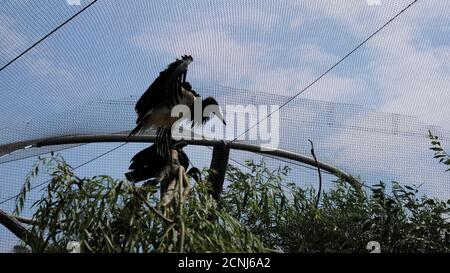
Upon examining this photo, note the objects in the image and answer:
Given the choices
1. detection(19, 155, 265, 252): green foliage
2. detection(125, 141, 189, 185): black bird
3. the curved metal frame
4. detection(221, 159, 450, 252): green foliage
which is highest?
the curved metal frame

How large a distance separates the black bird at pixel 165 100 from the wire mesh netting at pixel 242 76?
696 mm

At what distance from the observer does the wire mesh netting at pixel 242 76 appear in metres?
2.82

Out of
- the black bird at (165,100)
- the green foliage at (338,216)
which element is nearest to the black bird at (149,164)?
the black bird at (165,100)

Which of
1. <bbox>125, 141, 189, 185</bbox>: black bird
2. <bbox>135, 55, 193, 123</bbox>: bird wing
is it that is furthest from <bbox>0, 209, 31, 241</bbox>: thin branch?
<bbox>135, 55, 193, 123</bbox>: bird wing

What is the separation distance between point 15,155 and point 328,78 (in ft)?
4.78

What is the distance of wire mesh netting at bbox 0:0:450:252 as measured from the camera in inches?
111

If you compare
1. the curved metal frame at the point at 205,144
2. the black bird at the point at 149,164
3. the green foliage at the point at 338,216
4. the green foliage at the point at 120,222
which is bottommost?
the green foliage at the point at 120,222

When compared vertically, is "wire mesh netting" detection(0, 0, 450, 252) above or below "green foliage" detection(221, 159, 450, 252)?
above

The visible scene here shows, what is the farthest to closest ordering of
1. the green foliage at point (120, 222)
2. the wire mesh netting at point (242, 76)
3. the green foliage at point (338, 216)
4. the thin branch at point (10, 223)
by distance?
the thin branch at point (10, 223), the green foliage at point (338, 216), the wire mesh netting at point (242, 76), the green foliage at point (120, 222)

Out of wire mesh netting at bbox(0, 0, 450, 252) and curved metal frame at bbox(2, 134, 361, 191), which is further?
curved metal frame at bbox(2, 134, 361, 191)

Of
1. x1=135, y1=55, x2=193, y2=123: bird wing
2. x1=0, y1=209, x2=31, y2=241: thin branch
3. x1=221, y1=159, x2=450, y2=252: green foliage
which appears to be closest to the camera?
x1=135, y1=55, x2=193, y2=123: bird wing

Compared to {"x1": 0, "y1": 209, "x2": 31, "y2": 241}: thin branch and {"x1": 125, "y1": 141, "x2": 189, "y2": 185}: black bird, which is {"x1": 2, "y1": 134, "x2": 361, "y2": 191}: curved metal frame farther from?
{"x1": 125, "y1": 141, "x2": 189, "y2": 185}: black bird

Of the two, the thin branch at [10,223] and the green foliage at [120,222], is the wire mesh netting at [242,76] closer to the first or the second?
the thin branch at [10,223]

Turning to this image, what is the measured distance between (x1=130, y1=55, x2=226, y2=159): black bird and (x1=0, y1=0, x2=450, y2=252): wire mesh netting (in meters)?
0.70
